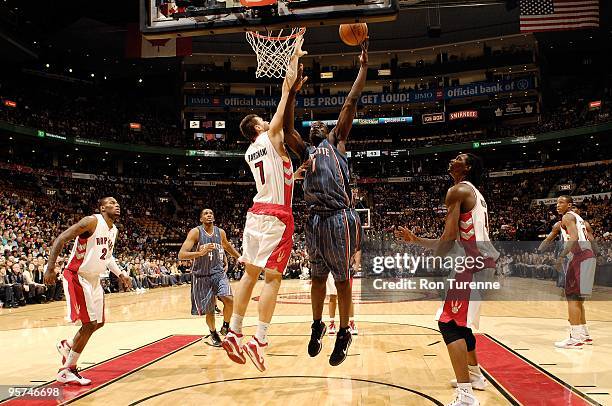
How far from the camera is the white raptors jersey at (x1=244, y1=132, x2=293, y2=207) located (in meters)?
4.62

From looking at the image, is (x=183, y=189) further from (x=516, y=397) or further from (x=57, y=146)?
(x=516, y=397)

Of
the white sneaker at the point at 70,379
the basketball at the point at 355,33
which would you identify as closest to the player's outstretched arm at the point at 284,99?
the basketball at the point at 355,33

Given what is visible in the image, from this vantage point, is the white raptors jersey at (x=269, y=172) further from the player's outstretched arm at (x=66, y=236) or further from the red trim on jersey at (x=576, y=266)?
the red trim on jersey at (x=576, y=266)

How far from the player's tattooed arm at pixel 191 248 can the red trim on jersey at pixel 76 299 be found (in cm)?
162

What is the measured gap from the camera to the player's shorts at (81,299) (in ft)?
19.2

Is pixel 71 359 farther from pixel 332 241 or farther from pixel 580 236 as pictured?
pixel 580 236

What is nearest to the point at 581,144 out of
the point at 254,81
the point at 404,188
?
the point at 404,188

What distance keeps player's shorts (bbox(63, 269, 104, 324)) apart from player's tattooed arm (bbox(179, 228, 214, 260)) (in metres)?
1.48

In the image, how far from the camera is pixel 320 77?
3594 cm

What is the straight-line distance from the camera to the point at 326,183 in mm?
4809

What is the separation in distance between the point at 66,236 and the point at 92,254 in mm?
426

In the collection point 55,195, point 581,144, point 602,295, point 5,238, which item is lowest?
point 602,295

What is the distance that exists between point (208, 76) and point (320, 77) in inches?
302

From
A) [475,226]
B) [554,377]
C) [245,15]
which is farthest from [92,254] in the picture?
[554,377]
